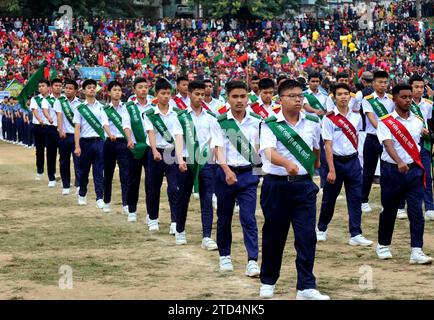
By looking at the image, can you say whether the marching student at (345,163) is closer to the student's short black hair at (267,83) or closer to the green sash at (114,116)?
the student's short black hair at (267,83)

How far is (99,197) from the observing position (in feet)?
52.4

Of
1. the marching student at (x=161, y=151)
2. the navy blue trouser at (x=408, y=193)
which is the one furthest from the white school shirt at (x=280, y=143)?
the marching student at (x=161, y=151)

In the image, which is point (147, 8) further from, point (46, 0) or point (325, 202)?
point (325, 202)

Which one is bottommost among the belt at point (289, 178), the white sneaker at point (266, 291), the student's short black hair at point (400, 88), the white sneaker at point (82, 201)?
the white sneaker at point (82, 201)

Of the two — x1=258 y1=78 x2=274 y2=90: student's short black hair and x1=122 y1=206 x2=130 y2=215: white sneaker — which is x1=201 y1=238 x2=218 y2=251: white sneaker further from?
x1=122 y1=206 x2=130 y2=215: white sneaker

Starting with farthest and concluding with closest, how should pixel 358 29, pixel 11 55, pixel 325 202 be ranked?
pixel 358 29 < pixel 11 55 < pixel 325 202

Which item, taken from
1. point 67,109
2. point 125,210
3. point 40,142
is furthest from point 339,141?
point 40,142

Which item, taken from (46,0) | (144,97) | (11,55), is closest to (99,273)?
(144,97)

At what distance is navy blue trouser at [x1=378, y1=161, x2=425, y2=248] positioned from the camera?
10305 millimetres

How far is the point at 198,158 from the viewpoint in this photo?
1182 centimetres

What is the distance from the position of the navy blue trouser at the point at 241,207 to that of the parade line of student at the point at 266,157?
0.01 meters

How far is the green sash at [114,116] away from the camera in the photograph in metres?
15.0

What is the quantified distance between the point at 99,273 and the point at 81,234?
3.03 meters

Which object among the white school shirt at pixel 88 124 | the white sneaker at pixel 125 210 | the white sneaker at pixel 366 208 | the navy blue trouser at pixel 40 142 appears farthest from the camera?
the navy blue trouser at pixel 40 142
